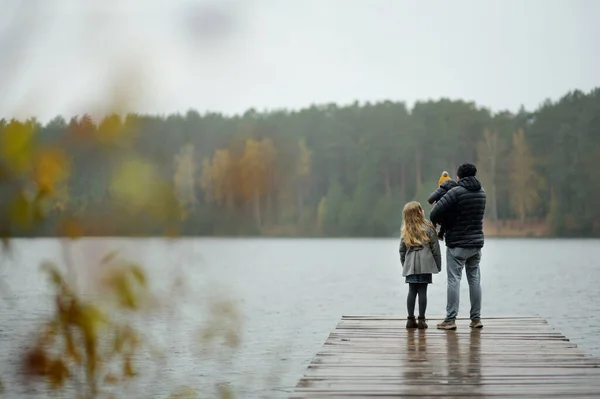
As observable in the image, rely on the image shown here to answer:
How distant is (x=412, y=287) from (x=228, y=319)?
18.5 feet

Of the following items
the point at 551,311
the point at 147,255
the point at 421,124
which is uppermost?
the point at 421,124

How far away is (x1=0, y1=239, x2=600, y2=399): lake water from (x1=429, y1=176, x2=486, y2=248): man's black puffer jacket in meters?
2.15

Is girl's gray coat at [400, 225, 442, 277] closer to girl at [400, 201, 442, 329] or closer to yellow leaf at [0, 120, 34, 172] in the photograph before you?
girl at [400, 201, 442, 329]

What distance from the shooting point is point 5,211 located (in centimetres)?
208

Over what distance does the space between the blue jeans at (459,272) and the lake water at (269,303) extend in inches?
87.6

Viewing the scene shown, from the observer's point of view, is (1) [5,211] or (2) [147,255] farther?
(2) [147,255]

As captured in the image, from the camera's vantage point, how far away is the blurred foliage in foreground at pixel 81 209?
2133 millimetres

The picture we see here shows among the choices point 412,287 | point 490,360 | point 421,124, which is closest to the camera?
point 490,360

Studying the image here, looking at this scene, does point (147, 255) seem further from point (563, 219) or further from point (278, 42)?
point (563, 219)

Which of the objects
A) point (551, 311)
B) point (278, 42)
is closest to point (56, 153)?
point (278, 42)

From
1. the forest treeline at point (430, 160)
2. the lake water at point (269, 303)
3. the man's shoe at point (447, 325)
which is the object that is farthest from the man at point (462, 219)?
the forest treeline at point (430, 160)

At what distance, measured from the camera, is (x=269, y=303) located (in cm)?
2455

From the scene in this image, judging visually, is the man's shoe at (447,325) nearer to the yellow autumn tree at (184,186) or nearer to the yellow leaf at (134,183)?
Answer: the yellow autumn tree at (184,186)

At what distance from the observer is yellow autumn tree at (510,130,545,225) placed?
7856cm
